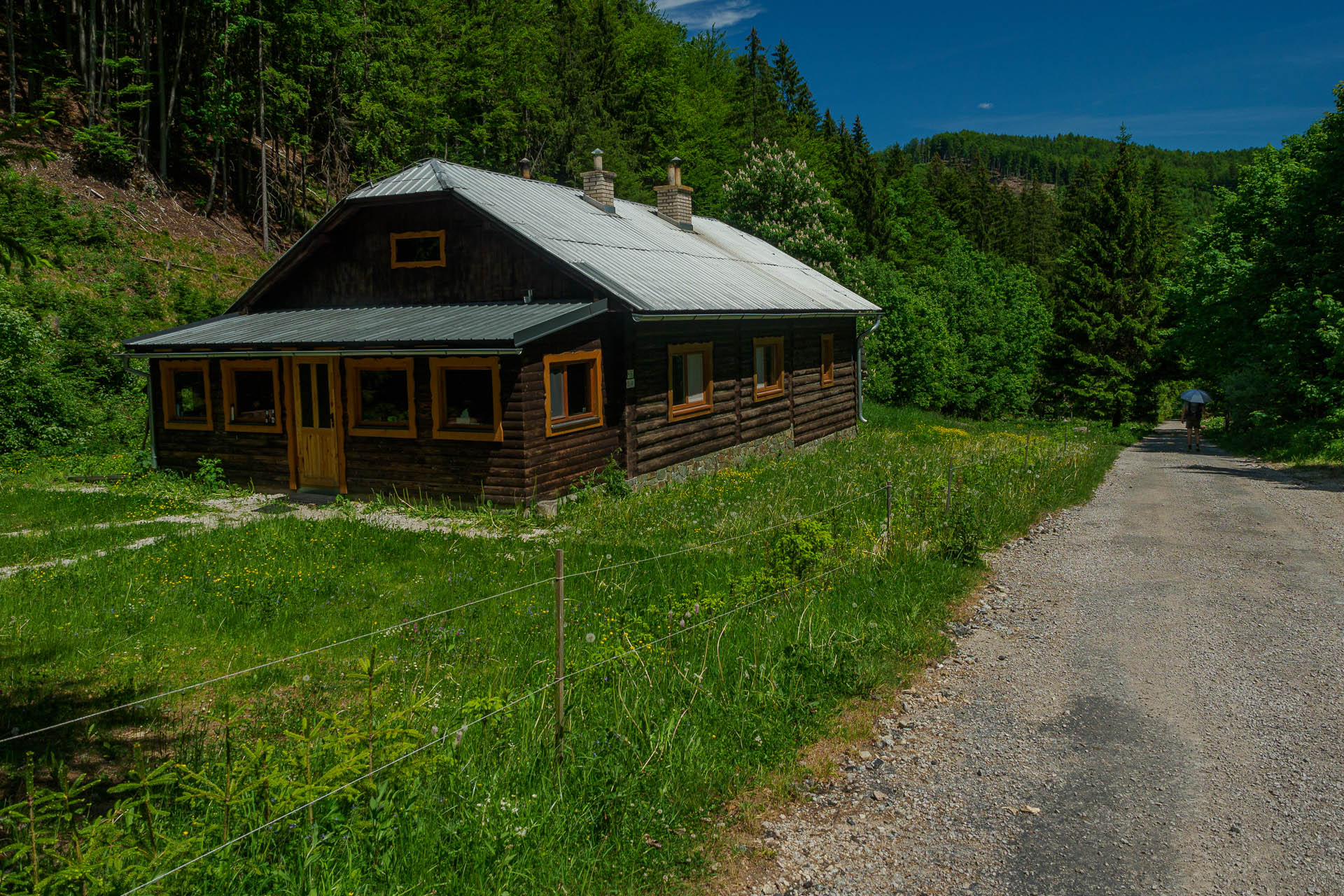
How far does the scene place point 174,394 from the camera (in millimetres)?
17156

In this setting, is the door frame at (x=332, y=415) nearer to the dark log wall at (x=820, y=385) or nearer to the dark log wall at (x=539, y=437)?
the dark log wall at (x=539, y=437)

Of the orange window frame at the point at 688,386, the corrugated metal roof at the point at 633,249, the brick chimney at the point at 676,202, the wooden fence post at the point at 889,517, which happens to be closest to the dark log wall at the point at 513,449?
the corrugated metal roof at the point at 633,249

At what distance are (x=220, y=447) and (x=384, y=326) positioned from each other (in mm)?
4542

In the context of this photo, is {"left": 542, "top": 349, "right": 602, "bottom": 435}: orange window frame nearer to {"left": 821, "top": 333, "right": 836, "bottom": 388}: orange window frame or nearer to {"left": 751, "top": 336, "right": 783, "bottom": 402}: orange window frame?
{"left": 751, "top": 336, "right": 783, "bottom": 402}: orange window frame

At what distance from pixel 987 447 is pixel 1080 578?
12864 mm

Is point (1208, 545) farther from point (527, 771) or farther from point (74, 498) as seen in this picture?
point (74, 498)

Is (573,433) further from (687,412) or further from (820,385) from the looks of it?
(820,385)

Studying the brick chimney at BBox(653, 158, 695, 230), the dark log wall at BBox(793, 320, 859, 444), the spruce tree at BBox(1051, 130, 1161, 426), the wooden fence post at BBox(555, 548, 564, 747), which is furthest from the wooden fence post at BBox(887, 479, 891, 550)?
the spruce tree at BBox(1051, 130, 1161, 426)

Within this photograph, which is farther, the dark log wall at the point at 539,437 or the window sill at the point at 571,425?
the window sill at the point at 571,425

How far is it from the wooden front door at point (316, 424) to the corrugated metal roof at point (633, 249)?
3.68 m

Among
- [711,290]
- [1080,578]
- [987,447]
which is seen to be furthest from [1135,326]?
[1080,578]

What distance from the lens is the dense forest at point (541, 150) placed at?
99.6 ft

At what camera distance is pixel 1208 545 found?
1273 centimetres

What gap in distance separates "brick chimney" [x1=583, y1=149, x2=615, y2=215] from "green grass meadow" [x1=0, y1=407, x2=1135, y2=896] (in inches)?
422
